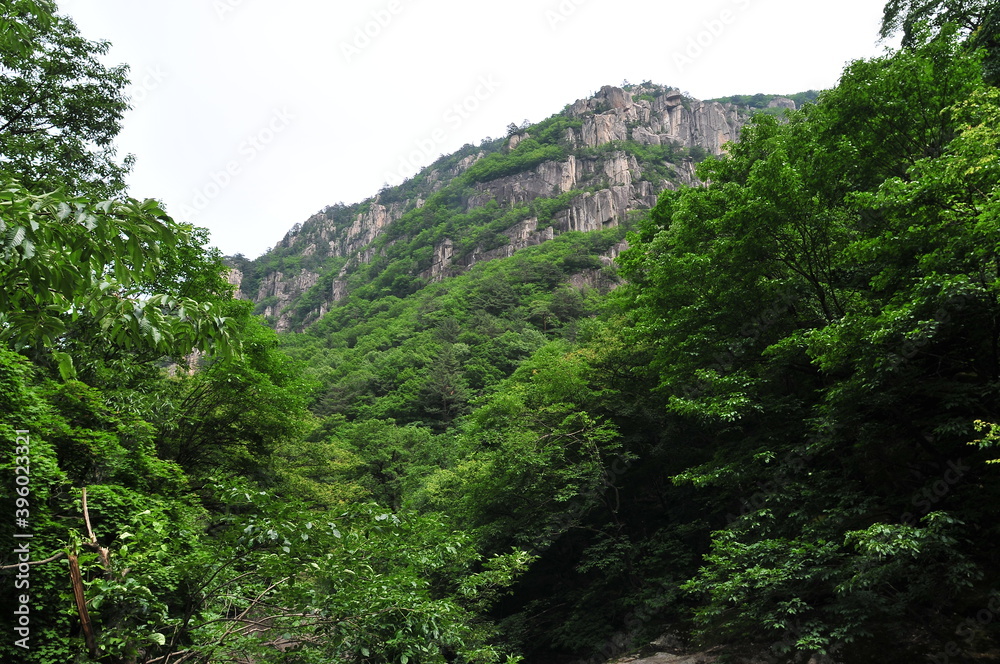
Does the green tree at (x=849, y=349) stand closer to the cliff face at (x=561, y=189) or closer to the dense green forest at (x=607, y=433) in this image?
the dense green forest at (x=607, y=433)

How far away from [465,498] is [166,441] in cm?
805

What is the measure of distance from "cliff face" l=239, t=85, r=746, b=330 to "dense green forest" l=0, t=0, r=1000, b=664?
57.8 meters

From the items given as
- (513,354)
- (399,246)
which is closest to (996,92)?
(513,354)

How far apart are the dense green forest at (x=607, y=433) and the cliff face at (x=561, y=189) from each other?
190 ft

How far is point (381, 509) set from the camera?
4586 millimetres

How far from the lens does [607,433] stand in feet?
45.4

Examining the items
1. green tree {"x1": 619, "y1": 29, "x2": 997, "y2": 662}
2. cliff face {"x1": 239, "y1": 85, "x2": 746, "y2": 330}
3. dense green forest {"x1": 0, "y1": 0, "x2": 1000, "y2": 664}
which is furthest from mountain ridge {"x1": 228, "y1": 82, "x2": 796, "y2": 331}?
green tree {"x1": 619, "y1": 29, "x2": 997, "y2": 662}

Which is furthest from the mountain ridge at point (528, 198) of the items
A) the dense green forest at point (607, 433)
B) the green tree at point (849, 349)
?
the green tree at point (849, 349)

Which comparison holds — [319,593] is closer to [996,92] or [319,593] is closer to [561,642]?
[996,92]

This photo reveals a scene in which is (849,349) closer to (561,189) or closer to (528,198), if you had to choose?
(561,189)

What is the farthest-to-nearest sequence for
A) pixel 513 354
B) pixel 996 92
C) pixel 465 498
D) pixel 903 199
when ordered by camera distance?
pixel 513 354, pixel 465 498, pixel 996 92, pixel 903 199

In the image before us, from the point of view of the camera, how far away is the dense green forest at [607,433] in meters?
3.71

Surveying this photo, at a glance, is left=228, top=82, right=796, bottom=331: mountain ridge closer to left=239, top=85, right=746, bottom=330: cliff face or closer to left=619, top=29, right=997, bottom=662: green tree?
left=239, top=85, right=746, bottom=330: cliff face

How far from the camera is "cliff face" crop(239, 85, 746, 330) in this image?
A: 246 feet
